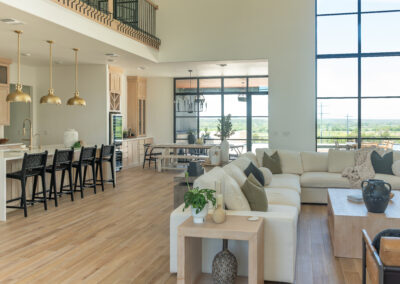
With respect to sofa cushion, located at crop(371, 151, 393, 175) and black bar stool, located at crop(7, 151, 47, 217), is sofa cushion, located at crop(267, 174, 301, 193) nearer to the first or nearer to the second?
sofa cushion, located at crop(371, 151, 393, 175)

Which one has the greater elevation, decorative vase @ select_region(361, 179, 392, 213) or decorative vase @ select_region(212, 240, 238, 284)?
decorative vase @ select_region(361, 179, 392, 213)

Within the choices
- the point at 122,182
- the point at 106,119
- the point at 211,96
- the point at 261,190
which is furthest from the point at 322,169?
the point at 211,96

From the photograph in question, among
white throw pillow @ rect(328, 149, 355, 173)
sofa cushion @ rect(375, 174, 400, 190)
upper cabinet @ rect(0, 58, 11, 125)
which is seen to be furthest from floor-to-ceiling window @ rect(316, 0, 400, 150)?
upper cabinet @ rect(0, 58, 11, 125)

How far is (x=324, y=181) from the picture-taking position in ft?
21.2

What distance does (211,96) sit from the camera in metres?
13.0

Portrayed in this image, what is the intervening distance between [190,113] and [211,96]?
880 mm

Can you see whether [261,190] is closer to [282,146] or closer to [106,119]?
[282,146]

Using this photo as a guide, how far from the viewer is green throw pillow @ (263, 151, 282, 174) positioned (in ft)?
23.1

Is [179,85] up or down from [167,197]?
up

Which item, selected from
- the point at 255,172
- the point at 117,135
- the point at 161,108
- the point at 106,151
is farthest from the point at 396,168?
the point at 161,108

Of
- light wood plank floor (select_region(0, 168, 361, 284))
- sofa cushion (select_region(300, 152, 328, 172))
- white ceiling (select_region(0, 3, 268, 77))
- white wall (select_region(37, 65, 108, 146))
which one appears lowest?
light wood plank floor (select_region(0, 168, 361, 284))

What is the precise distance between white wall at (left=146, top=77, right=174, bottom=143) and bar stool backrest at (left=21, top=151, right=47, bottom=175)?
23.6ft

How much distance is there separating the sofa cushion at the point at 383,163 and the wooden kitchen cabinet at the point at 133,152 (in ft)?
21.9

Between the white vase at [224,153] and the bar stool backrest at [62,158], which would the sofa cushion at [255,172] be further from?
the bar stool backrest at [62,158]
